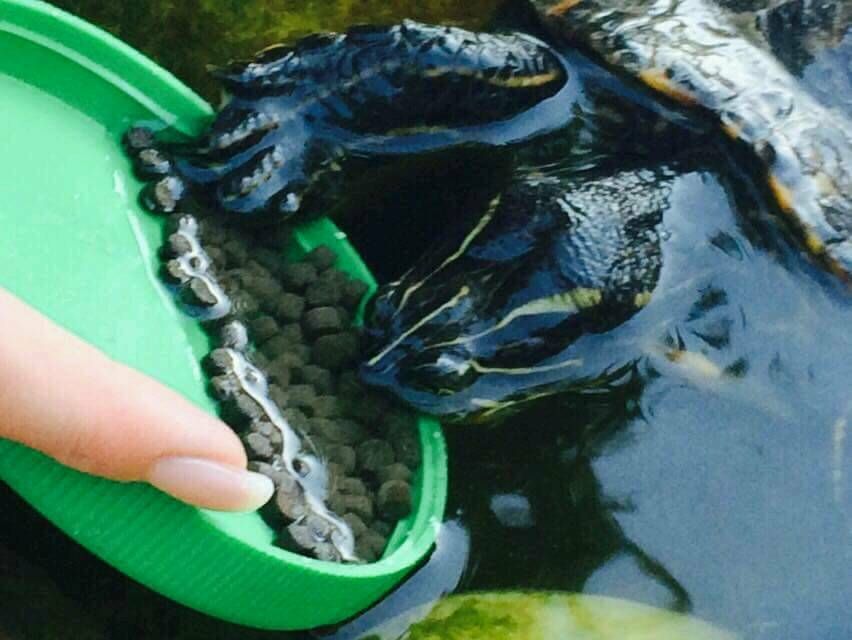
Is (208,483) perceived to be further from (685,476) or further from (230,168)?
(685,476)

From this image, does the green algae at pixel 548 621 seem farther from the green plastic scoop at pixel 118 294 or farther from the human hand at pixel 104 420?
the human hand at pixel 104 420

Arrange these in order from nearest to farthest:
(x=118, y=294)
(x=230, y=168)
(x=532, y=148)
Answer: (x=118, y=294)
(x=230, y=168)
(x=532, y=148)

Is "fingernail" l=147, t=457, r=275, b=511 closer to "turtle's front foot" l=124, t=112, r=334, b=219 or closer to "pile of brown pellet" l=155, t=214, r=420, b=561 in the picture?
"pile of brown pellet" l=155, t=214, r=420, b=561

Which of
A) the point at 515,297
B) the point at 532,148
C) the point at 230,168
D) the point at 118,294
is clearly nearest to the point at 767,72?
the point at 532,148

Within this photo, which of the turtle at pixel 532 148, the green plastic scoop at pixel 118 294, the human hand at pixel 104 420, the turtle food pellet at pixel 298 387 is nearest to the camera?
the human hand at pixel 104 420

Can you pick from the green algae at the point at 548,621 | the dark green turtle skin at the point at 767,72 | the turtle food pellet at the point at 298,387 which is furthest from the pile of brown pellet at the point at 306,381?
the dark green turtle skin at the point at 767,72

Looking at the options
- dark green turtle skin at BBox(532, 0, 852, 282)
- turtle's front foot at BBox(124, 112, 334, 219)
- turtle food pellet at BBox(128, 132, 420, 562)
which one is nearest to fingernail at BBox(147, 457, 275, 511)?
turtle food pellet at BBox(128, 132, 420, 562)

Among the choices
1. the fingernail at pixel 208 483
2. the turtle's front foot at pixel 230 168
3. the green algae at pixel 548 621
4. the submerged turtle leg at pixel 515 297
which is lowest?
the green algae at pixel 548 621
